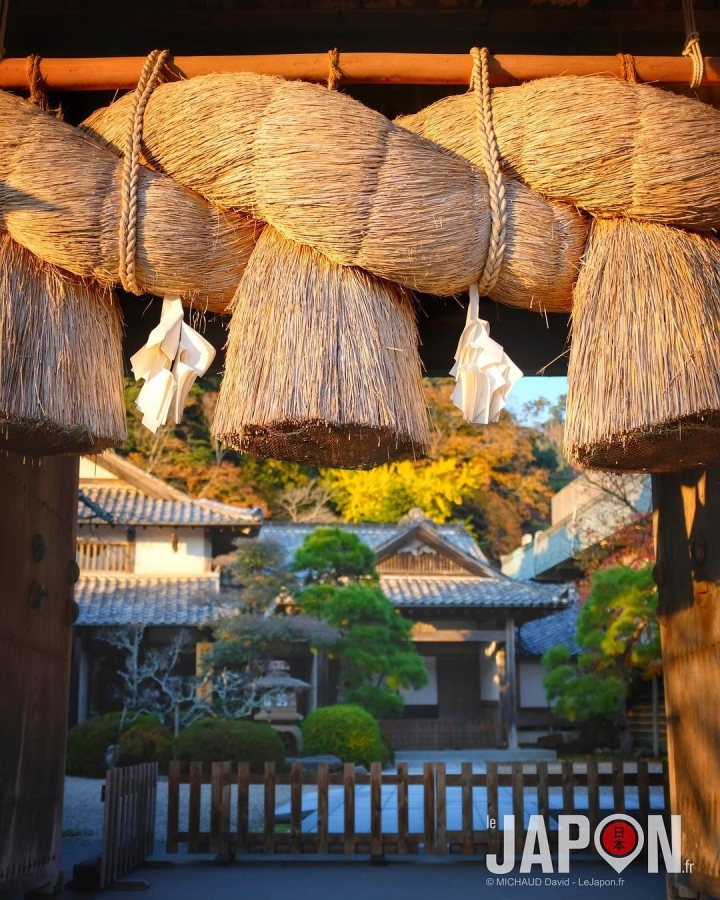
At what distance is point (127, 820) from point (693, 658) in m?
4.37

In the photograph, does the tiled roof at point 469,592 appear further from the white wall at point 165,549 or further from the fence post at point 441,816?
the fence post at point 441,816

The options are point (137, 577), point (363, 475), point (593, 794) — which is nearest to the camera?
point (593, 794)

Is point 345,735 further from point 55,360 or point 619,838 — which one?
point 55,360

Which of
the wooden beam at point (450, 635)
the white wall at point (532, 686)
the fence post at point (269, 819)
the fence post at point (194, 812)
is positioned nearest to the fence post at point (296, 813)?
the fence post at point (269, 819)

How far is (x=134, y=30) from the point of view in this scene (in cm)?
292

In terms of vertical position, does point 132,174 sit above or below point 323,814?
above

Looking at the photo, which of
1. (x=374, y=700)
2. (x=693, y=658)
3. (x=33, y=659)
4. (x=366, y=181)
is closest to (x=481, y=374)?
(x=366, y=181)

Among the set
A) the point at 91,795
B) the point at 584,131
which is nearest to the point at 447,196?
the point at 584,131

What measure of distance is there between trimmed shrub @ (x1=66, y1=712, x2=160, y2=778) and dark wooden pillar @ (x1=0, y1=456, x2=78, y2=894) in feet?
31.5

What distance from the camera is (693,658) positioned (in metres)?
3.86

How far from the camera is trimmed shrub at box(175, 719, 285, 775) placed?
12.1 metres

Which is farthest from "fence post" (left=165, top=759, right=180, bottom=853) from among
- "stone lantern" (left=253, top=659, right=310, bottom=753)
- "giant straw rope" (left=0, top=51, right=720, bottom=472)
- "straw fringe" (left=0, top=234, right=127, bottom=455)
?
"stone lantern" (left=253, top=659, right=310, bottom=753)

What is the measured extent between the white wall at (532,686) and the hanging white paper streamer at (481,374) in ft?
64.4

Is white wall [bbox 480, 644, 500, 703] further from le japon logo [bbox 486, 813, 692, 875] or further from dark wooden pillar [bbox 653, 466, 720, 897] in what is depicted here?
dark wooden pillar [bbox 653, 466, 720, 897]
